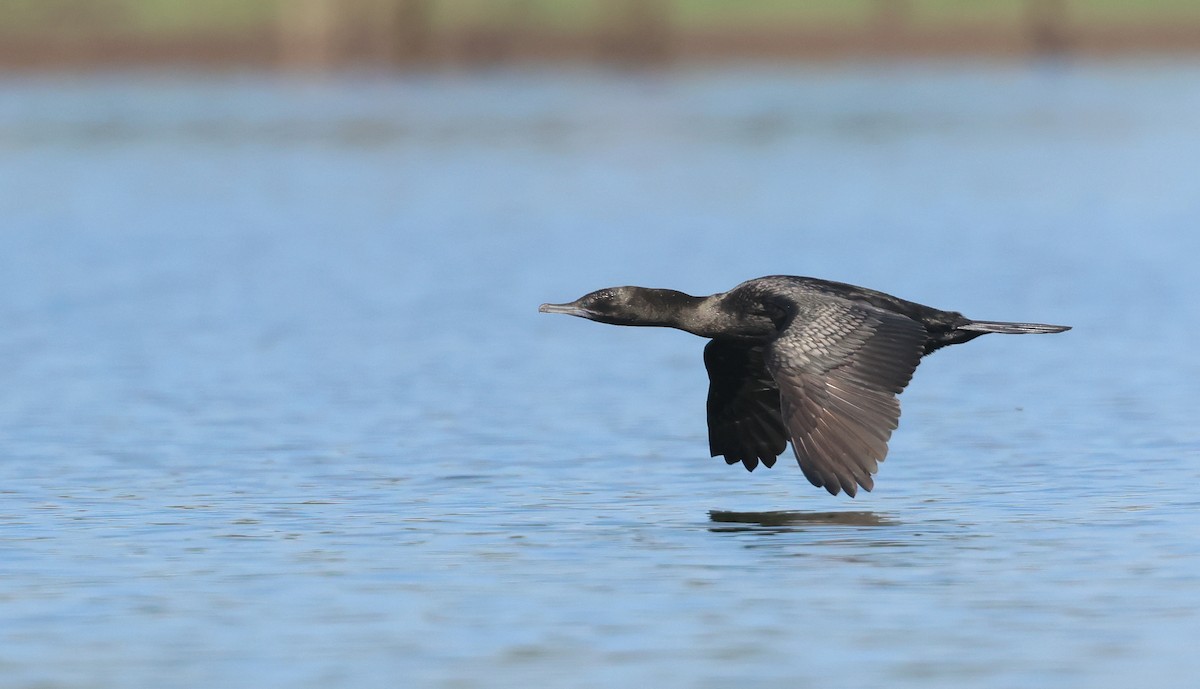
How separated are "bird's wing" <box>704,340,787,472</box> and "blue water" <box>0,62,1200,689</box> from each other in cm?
19

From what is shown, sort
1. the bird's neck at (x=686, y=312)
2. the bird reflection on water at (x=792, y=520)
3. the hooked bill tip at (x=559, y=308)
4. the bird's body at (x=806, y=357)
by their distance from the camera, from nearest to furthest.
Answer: the bird's body at (x=806, y=357) → the bird reflection on water at (x=792, y=520) → the hooked bill tip at (x=559, y=308) → the bird's neck at (x=686, y=312)

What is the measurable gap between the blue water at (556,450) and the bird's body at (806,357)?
31 cm

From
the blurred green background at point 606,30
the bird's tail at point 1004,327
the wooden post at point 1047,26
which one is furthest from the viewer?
the blurred green background at point 606,30

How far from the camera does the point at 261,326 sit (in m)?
19.6

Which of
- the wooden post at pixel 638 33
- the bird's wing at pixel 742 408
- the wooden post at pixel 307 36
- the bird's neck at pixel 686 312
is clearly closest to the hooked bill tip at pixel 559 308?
the bird's neck at pixel 686 312

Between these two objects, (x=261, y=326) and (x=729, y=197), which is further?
(x=729, y=197)

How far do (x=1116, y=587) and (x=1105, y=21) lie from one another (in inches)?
2671

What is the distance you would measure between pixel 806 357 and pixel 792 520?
28.9 inches

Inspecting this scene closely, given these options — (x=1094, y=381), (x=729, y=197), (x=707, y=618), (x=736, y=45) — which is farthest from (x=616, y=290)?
(x=736, y=45)

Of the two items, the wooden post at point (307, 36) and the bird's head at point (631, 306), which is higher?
the wooden post at point (307, 36)

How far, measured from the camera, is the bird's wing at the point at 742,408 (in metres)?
11.6

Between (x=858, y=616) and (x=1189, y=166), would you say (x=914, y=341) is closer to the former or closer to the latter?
(x=858, y=616)

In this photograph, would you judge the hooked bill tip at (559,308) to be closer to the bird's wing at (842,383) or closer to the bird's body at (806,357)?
the bird's body at (806,357)

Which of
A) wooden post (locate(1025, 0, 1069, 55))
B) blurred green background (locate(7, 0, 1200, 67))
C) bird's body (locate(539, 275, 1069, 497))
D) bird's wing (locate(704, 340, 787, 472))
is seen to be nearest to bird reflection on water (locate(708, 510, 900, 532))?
bird's body (locate(539, 275, 1069, 497))
